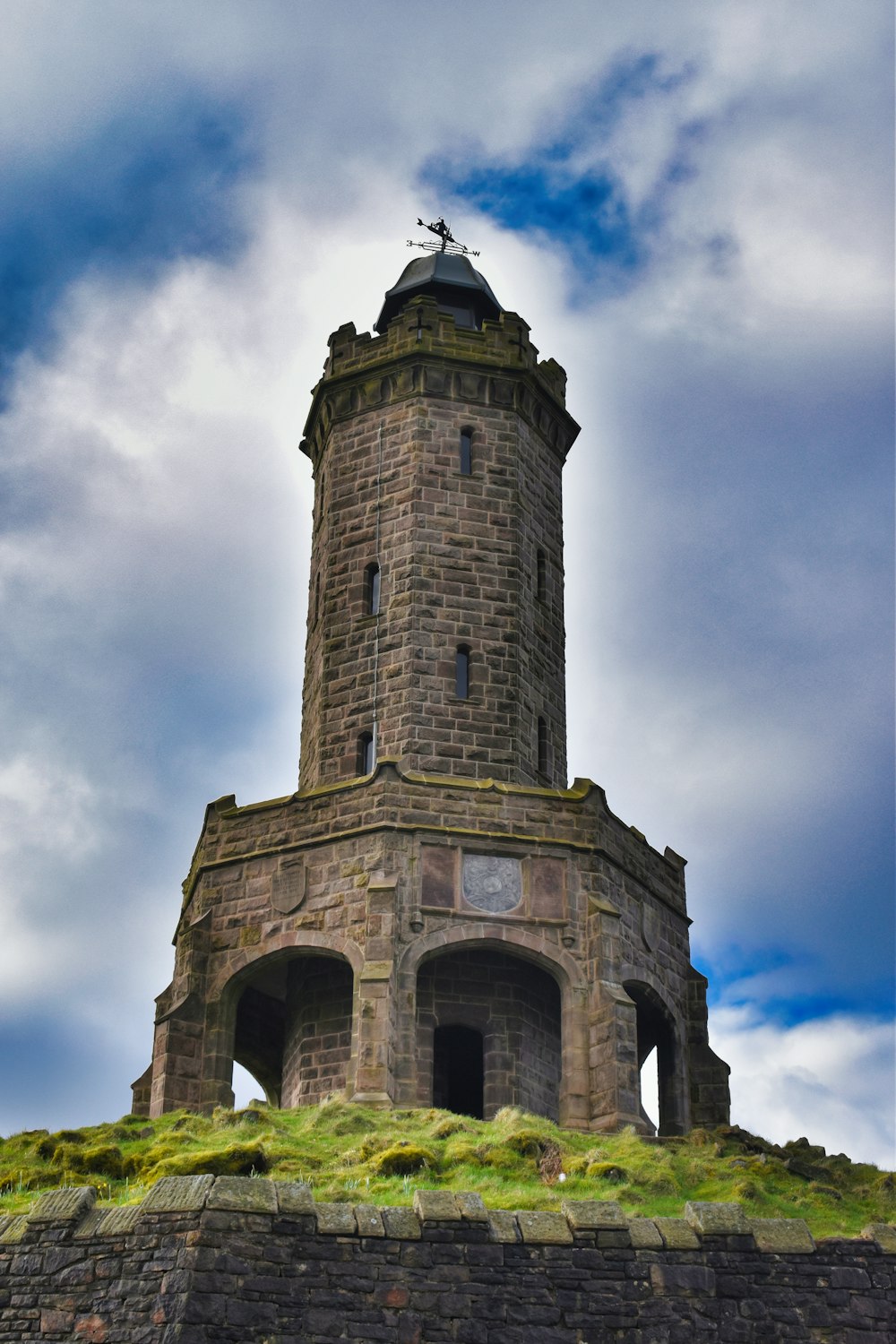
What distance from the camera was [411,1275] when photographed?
2097cm

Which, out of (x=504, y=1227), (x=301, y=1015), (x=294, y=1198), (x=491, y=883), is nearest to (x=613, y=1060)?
(x=491, y=883)

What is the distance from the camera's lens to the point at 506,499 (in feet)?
132

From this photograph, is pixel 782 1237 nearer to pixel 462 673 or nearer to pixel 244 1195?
pixel 244 1195

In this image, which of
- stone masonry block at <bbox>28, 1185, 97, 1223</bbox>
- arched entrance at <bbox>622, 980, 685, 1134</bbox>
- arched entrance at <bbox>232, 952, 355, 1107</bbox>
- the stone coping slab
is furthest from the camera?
arched entrance at <bbox>622, 980, 685, 1134</bbox>

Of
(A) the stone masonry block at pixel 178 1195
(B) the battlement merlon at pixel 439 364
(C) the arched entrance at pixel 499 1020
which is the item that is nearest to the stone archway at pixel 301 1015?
(C) the arched entrance at pixel 499 1020

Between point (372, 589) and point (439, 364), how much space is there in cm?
547

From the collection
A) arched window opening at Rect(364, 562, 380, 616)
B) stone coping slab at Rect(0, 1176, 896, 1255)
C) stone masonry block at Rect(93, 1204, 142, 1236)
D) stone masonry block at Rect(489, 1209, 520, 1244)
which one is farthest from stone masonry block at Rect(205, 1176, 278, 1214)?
arched window opening at Rect(364, 562, 380, 616)

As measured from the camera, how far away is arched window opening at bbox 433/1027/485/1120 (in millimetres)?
36188

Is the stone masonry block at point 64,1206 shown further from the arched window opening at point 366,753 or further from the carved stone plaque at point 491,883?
the arched window opening at point 366,753

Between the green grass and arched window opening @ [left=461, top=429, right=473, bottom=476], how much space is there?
600 inches

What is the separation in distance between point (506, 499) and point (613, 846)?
8533 mm

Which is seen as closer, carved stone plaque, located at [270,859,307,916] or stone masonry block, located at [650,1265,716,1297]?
stone masonry block, located at [650,1265,716,1297]

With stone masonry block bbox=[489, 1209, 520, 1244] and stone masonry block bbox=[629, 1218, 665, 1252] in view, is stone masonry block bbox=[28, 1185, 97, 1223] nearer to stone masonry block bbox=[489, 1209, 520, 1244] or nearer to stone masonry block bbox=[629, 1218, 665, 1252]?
stone masonry block bbox=[489, 1209, 520, 1244]

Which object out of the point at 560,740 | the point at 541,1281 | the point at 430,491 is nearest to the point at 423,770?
the point at 560,740
